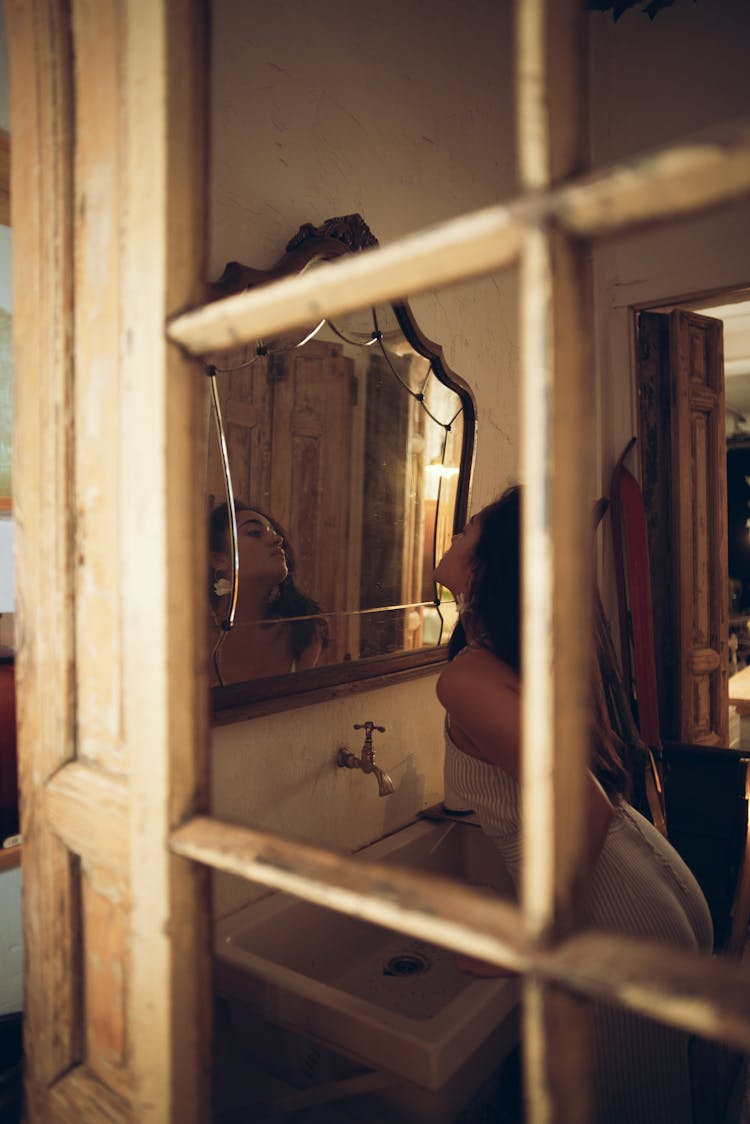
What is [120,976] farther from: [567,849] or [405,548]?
[405,548]

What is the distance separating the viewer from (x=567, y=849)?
37 cm

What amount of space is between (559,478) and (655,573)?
2788mm

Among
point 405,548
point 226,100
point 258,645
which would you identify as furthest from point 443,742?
point 226,100

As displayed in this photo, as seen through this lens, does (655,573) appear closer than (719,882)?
No

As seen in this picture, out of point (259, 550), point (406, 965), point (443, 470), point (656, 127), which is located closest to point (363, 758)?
point (406, 965)

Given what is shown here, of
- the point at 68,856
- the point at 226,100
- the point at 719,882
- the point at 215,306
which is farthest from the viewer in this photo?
the point at 719,882

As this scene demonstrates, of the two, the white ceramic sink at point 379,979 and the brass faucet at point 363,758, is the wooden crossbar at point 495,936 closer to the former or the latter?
the white ceramic sink at point 379,979

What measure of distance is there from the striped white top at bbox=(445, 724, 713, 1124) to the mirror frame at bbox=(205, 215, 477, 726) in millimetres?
273

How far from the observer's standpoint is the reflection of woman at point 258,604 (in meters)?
1.26

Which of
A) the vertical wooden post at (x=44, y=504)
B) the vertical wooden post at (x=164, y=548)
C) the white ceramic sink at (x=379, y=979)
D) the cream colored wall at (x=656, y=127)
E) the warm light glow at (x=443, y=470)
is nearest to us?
the vertical wooden post at (x=164, y=548)

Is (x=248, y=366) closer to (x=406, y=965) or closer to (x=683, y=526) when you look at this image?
(x=406, y=965)

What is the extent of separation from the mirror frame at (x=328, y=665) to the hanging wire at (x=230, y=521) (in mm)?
79

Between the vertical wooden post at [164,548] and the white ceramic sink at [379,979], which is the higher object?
the vertical wooden post at [164,548]

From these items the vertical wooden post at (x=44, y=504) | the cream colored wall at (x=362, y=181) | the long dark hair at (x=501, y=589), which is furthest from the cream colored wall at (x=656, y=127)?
the vertical wooden post at (x=44, y=504)
